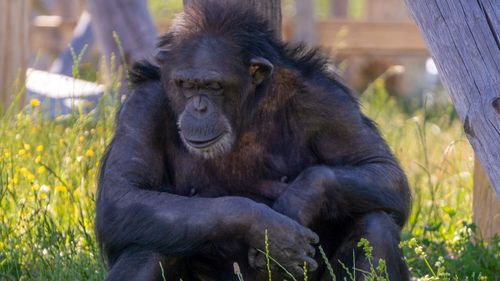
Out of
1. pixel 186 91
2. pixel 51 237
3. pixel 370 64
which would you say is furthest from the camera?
A: pixel 370 64

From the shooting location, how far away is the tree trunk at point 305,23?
1555cm

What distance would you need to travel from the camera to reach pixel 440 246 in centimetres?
619

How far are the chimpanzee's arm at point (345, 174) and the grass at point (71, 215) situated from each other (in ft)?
0.77

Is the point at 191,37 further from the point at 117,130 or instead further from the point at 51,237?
the point at 51,237

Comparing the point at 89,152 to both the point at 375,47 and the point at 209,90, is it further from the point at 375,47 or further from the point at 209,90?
the point at 375,47

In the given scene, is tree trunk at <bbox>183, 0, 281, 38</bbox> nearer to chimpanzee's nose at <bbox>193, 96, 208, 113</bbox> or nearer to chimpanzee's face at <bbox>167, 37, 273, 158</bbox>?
chimpanzee's face at <bbox>167, 37, 273, 158</bbox>

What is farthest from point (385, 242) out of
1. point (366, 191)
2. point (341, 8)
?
point (341, 8)

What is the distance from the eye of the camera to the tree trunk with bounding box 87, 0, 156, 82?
9.12m

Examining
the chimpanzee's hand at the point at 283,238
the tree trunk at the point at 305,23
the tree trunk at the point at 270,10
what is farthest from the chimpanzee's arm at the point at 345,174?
the tree trunk at the point at 305,23

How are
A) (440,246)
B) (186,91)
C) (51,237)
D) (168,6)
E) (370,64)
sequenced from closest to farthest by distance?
(186,91) → (51,237) → (440,246) → (370,64) → (168,6)

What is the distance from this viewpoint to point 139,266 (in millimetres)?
4902

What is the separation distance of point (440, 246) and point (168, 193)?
200cm

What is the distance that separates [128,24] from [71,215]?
3125mm

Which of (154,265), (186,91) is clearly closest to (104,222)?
(154,265)
